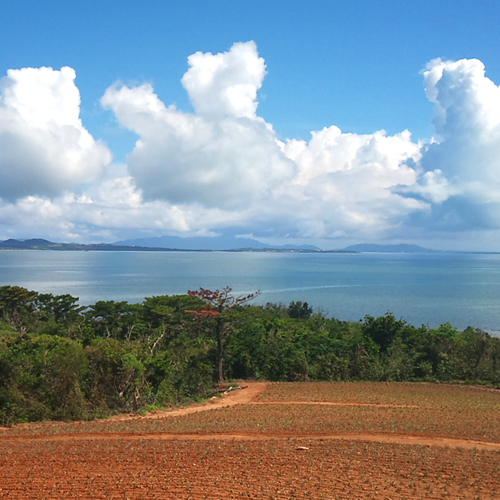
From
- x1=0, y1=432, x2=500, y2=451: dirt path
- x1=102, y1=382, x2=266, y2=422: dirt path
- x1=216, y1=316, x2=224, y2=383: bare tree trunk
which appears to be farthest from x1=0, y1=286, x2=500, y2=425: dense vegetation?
x1=0, y1=432, x2=500, y2=451: dirt path

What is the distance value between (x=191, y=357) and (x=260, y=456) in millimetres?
13699

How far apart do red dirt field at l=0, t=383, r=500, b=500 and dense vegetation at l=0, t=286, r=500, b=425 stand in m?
1.66

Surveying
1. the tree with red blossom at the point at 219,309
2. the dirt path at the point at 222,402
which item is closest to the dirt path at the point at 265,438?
the dirt path at the point at 222,402

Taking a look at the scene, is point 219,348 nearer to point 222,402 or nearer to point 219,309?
point 219,309

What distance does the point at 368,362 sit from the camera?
26.9m

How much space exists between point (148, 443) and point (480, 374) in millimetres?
23252

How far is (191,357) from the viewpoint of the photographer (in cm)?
2330

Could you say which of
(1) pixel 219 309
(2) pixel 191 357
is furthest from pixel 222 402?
(1) pixel 219 309

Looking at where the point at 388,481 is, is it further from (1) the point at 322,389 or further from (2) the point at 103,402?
(1) the point at 322,389

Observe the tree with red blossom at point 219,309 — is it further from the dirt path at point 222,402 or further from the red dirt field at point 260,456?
the red dirt field at point 260,456

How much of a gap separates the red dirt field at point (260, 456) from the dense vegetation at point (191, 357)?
1.66 m

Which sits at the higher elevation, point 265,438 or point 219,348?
point 219,348

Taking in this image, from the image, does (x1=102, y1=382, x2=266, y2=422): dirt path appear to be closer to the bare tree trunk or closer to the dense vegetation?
the dense vegetation

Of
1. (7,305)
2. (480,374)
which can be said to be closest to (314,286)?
(7,305)
